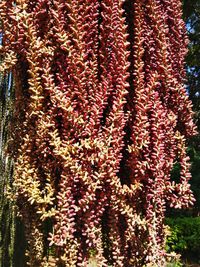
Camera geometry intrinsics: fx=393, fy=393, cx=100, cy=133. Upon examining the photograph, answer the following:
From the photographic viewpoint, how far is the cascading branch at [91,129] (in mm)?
1767

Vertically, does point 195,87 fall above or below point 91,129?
above

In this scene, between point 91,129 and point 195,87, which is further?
point 195,87

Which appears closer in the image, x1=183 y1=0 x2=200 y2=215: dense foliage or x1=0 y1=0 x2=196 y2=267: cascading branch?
x1=0 y1=0 x2=196 y2=267: cascading branch

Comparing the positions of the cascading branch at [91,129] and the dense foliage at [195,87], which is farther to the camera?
the dense foliage at [195,87]

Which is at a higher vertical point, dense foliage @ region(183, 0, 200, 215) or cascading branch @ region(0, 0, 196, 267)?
dense foliage @ region(183, 0, 200, 215)

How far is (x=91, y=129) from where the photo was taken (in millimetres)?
1783

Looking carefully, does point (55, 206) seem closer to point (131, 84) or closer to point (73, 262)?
point (73, 262)

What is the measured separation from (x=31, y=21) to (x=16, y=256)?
6.04 ft

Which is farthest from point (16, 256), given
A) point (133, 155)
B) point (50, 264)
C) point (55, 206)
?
point (133, 155)

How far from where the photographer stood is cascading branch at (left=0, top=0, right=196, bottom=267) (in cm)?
177


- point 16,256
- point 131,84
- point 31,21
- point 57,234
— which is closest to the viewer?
point 57,234

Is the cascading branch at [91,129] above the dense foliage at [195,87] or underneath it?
underneath

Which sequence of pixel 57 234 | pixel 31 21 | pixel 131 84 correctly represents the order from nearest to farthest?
pixel 57 234, pixel 31 21, pixel 131 84

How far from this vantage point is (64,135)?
5.86ft
